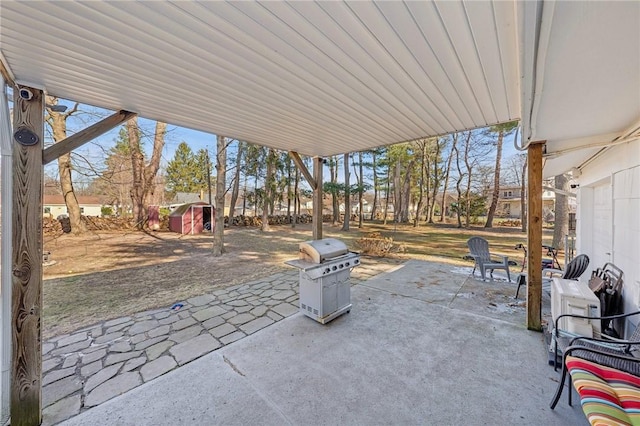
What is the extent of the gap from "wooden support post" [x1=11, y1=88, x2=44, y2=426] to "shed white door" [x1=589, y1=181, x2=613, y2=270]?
238 inches

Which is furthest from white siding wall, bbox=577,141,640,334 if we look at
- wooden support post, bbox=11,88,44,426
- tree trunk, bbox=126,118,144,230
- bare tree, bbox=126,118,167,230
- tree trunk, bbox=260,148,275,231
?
bare tree, bbox=126,118,167,230

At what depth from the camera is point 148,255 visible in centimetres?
756

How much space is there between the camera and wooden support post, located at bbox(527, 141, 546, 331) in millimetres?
2914

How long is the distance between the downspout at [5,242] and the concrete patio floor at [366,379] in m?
0.58

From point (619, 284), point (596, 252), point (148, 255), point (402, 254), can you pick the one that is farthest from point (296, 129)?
point (148, 255)

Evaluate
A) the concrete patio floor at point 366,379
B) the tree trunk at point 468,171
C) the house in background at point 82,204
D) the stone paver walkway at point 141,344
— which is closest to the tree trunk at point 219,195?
the stone paver walkway at point 141,344

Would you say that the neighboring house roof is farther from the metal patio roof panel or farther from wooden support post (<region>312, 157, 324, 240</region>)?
the metal patio roof panel

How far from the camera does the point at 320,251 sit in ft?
10.0

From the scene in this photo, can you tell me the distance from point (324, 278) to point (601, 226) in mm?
4475

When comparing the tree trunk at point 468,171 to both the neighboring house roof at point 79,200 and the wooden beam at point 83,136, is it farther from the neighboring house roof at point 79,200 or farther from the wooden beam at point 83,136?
the neighboring house roof at point 79,200

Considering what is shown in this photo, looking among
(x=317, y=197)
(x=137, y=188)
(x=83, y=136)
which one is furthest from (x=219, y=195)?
(x=137, y=188)

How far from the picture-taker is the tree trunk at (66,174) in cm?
909

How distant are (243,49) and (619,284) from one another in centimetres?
424

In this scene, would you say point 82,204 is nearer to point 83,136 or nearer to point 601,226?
point 83,136
